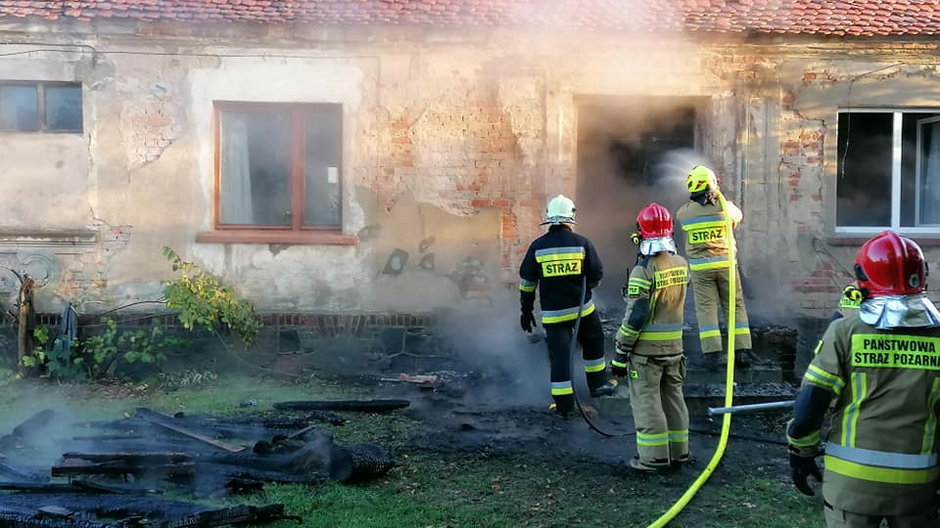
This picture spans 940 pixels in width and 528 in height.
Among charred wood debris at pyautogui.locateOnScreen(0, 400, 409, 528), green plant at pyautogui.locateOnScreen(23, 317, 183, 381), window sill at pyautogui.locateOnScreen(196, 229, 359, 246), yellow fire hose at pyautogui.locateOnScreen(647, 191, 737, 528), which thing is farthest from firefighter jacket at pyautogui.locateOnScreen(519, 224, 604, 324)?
green plant at pyautogui.locateOnScreen(23, 317, 183, 381)

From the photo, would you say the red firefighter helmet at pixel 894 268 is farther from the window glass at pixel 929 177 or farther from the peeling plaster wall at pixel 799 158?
the window glass at pixel 929 177

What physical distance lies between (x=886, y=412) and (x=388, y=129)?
23.4 ft

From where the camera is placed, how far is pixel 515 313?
9.16 metres

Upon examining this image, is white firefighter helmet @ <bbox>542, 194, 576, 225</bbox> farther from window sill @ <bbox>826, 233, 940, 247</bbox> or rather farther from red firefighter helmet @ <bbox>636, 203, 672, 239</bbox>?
window sill @ <bbox>826, 233, 940, 247</bbox>

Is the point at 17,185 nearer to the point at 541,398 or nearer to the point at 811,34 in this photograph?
the point at 541,398

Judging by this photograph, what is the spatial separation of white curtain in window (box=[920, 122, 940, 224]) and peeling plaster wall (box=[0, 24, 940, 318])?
2.51ft

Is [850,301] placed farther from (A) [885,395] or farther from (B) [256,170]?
(B) [256,170]

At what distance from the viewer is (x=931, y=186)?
9.92 meters

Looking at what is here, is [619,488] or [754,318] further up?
[754,318]

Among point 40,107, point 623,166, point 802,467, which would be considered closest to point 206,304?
point 40,107

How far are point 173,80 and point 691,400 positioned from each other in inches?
264

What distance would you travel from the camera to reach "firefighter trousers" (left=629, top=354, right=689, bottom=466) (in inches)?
211

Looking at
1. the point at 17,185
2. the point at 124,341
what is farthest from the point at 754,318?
the point at 17,185

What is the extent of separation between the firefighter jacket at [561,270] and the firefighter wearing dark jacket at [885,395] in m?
3.77
